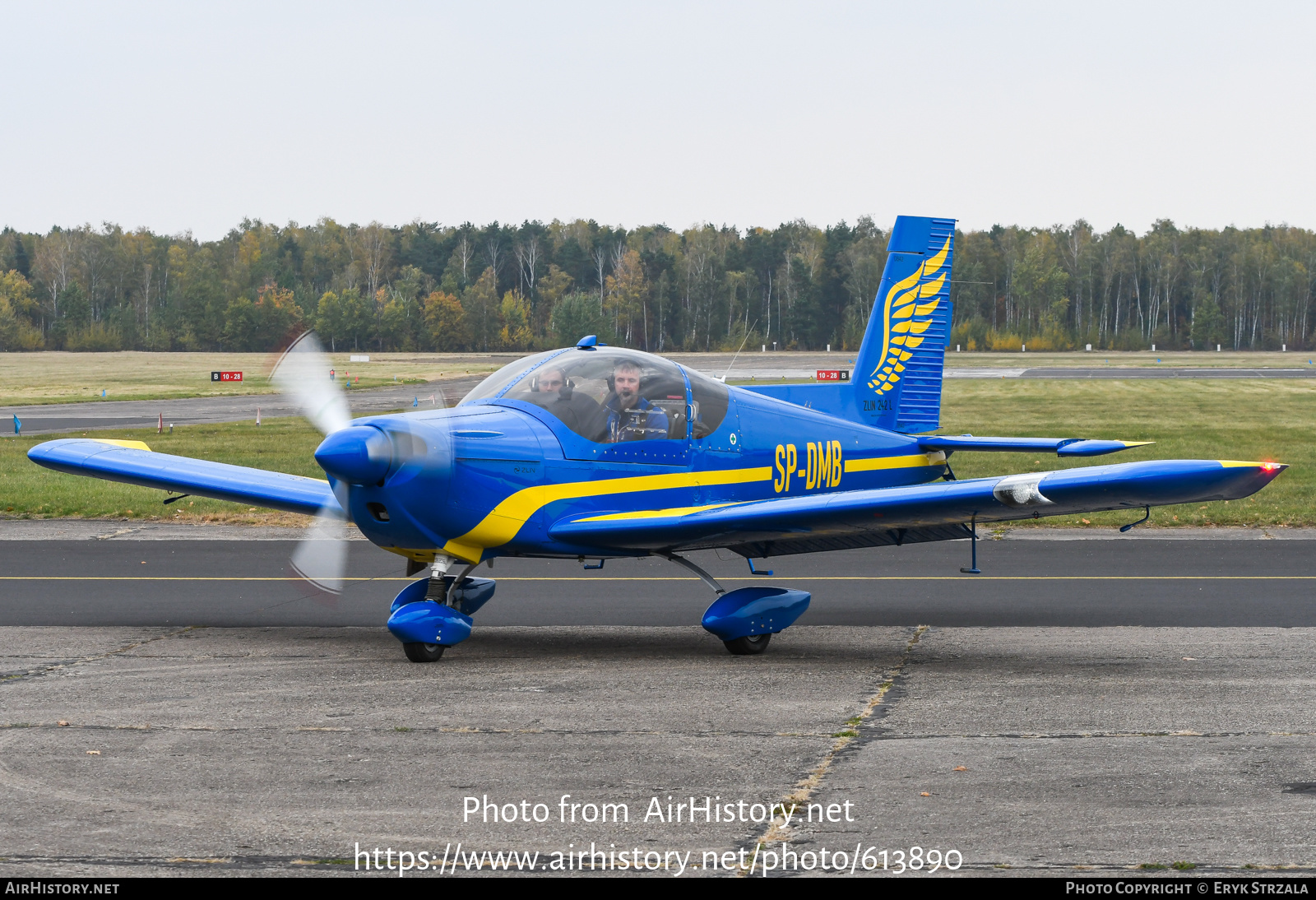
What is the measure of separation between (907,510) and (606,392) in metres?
2.37

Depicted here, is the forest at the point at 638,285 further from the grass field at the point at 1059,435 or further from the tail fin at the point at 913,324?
the tail fin at the point at 913,324

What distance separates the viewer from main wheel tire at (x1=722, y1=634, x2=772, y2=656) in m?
9.68

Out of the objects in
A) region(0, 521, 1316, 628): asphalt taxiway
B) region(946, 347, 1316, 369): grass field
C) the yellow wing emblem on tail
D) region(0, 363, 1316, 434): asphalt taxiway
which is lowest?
region(0, 521, 1316, 628): asphalt taxiway

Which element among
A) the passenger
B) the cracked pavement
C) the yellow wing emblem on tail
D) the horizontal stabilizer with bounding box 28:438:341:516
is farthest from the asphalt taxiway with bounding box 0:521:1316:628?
the yellow wing emblem on tail

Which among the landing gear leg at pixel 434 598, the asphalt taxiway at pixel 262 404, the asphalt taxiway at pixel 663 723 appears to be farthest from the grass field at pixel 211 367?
the landing gear leg at pixel 434 598

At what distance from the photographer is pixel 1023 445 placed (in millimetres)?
12203

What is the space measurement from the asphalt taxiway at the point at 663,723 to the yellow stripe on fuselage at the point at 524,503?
83cm

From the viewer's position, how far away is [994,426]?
34.1 metres

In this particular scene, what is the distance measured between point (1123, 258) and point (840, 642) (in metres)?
140

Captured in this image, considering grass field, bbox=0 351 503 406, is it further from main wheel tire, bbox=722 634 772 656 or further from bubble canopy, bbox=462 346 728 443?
main wheel tire, bbox=722 634 772 656

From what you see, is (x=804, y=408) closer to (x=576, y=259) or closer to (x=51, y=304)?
(x=576, y=259)

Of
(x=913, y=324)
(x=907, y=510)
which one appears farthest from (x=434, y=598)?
(x=913, y=324)

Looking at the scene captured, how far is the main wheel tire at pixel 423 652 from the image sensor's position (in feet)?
30.4
